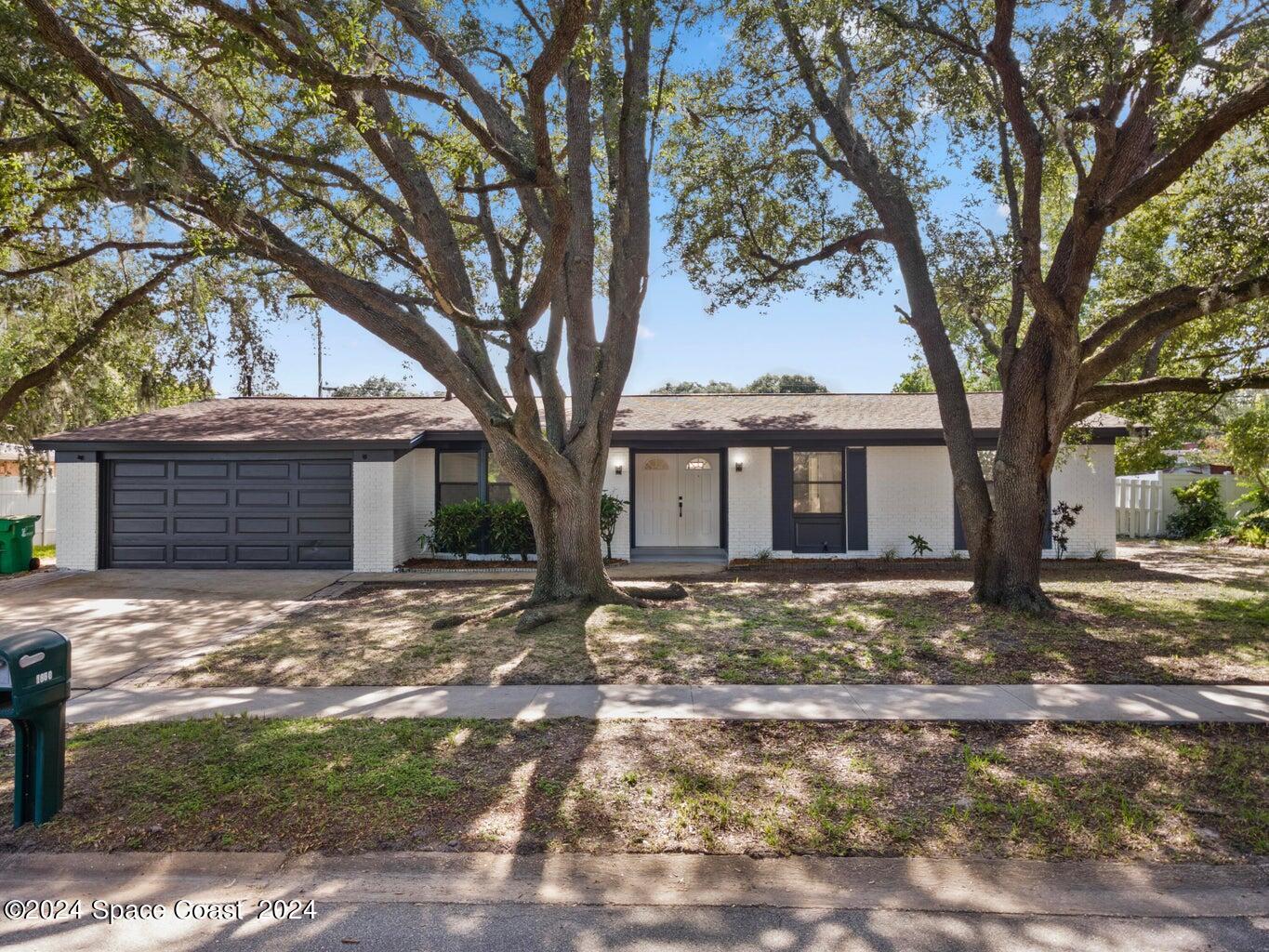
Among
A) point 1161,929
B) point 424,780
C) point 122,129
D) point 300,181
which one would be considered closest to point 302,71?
point 122,129

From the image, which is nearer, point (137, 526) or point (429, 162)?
point (429, 162)

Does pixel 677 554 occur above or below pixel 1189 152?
below

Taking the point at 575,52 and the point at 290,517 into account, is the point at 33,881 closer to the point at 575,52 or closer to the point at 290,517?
the point at 575,52

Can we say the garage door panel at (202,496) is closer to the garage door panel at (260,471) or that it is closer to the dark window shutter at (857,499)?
the garage door panel at (260,471)

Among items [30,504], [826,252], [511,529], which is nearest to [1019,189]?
[826,252]

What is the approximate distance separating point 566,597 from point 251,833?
5640 millimetres

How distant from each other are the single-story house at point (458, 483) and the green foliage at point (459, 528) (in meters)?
0.56

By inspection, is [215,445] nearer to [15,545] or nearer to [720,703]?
[15,545]

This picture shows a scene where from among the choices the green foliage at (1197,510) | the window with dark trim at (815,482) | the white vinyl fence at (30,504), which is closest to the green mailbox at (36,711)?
the window with dark trim at (815,482)

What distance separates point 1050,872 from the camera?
3.32 metres

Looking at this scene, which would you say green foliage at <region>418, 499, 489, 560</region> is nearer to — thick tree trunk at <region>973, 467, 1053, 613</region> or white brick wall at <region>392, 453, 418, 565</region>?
white brick wall at <region>392, 453, 418, 565</region>

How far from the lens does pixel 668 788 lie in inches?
161

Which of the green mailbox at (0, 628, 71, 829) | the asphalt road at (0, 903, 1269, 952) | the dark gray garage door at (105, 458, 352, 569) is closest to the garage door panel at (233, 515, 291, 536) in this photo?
the dark gray garage door at (105, 458, 352, 569)

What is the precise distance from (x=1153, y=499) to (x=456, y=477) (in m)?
18.6
